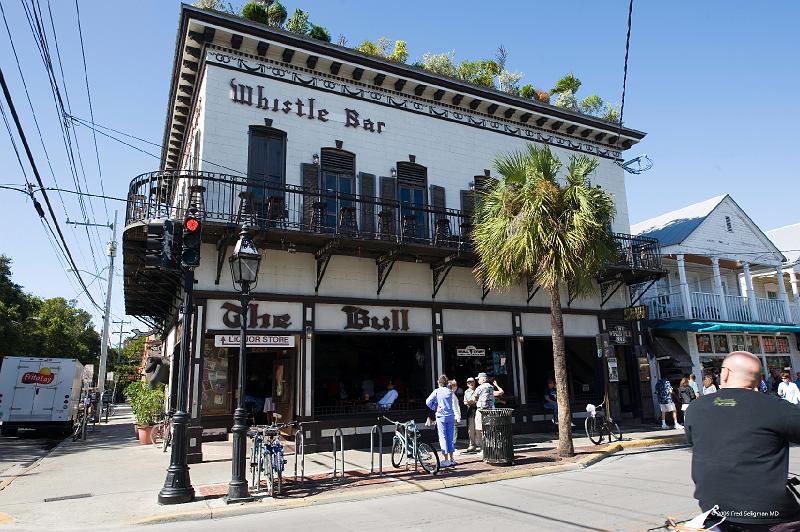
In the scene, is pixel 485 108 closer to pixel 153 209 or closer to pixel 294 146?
pixel 294 146

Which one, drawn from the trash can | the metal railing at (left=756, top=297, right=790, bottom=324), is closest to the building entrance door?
the trash can

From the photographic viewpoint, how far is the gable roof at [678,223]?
2264 cm

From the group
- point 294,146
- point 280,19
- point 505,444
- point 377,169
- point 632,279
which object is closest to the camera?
point 505,444

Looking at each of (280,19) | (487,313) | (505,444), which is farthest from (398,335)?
→ (280,19)

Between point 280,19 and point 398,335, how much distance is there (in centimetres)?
1096

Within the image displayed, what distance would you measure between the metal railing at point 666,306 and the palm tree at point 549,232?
9.51 m

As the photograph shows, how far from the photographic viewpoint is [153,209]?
1278cm

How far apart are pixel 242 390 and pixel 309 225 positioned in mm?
5345

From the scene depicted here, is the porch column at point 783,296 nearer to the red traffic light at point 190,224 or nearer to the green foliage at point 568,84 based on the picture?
the green foliage at point 568,84

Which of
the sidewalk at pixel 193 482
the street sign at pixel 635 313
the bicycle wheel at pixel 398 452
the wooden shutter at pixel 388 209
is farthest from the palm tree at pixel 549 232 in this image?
the street sign at pixel 635 313

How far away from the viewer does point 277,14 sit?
17672mm

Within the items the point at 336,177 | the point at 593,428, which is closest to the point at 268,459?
the point at 336,177

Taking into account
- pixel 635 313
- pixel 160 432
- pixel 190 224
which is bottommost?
pixel 160 432

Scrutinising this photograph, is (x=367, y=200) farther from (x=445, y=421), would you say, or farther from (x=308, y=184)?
(x=445, y=421)
